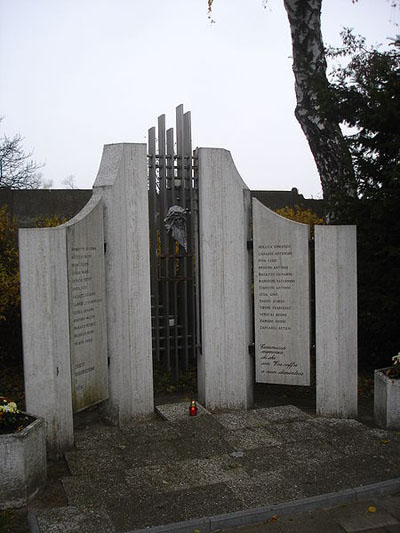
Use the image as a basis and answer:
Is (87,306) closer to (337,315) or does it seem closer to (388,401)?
(337,315)

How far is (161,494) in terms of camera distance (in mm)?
4695

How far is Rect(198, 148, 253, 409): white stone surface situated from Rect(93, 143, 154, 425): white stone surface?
29.6 inches

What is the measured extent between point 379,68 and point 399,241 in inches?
97.6

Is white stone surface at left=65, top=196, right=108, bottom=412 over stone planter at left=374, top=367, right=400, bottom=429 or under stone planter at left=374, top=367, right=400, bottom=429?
over

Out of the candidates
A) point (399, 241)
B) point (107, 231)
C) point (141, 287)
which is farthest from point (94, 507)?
point (399, 241)

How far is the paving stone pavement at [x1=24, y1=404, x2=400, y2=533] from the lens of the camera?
432 cm

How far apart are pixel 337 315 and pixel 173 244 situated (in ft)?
8.05

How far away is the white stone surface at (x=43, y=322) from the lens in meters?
5.50

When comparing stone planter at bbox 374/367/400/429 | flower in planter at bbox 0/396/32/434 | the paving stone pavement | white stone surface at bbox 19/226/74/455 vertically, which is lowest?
the paving stone pavement

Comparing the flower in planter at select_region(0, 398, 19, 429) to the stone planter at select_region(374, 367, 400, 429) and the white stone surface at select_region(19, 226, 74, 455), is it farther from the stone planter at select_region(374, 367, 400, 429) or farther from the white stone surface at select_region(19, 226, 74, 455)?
the stone planter at select_region(374, 367, 400, 429)

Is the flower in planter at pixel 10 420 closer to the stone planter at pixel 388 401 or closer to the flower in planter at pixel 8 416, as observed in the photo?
the flower in planter at pixel 8 416

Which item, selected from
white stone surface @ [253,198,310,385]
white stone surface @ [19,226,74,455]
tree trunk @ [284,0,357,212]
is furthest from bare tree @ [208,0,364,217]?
white stone surface @ [19,226,74,455]

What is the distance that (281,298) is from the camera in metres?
6.99

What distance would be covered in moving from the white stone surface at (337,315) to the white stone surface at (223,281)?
934mm
